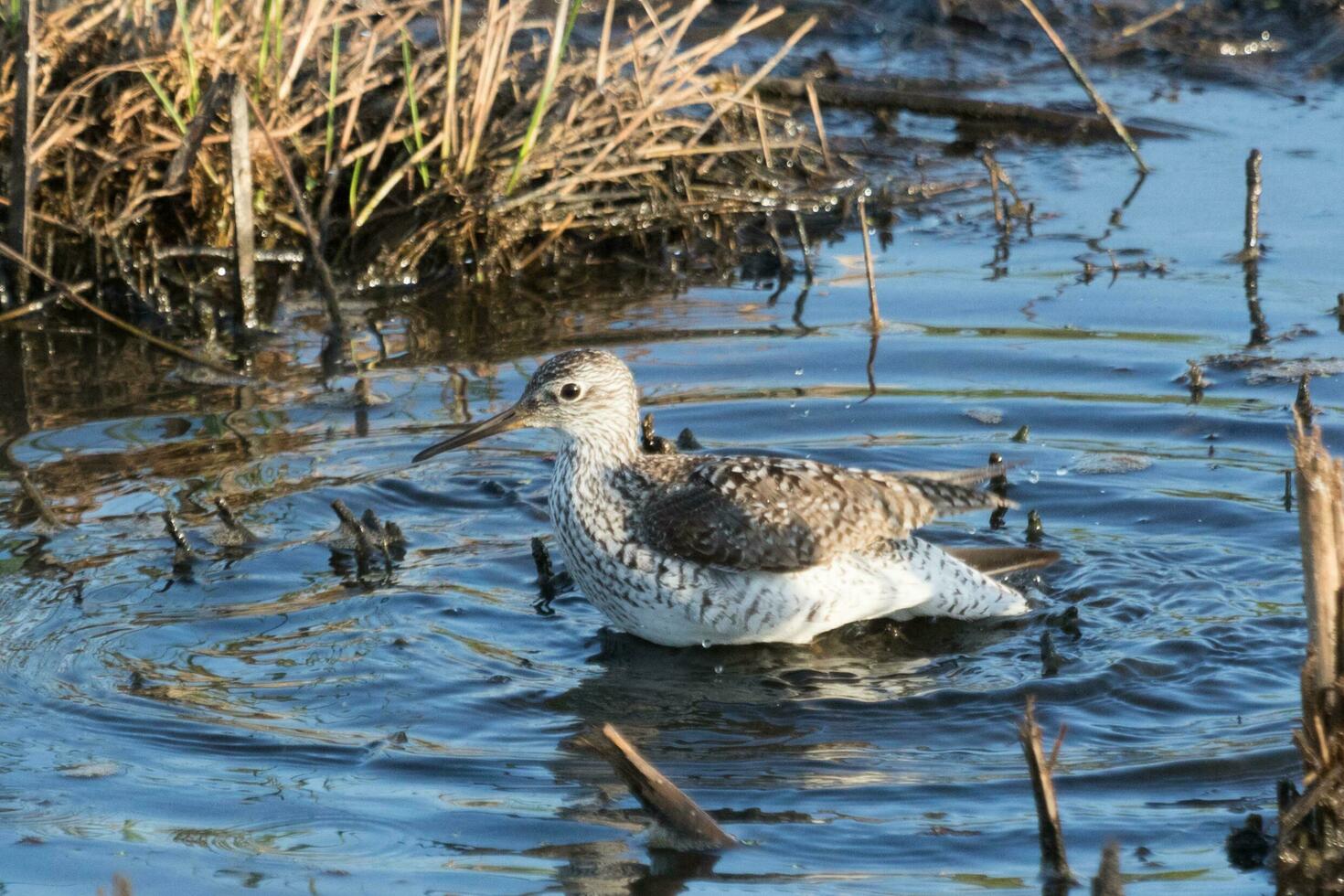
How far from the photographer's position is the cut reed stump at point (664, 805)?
4230 mm

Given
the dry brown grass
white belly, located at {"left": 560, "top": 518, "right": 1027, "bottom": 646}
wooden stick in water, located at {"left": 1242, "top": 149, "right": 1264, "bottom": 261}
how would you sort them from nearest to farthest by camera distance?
1. white belly, located at {"left": 560, "top": 518, "right": 1027, "bottom": 646}
2. the dry brown grass
3. wooden stick in water, located at {"left": 1242, "top": 149, "right": 1264, "bottom": 261}

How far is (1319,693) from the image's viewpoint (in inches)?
164

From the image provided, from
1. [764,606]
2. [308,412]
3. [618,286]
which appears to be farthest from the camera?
[618,286]

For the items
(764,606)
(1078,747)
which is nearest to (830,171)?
(764,606)

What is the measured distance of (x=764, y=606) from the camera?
594 cm

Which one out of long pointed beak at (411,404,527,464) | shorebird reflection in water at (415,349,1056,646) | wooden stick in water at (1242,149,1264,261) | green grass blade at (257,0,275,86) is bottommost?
shorebird reflection in water at (415,349,1056,646)

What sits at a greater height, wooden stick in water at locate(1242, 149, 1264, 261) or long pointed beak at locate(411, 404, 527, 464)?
wooden stick in water at locate(1242, 149, 1264, 261)

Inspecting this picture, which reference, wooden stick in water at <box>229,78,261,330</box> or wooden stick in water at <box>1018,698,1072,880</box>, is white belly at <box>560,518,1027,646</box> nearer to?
wooden stick in water at <box>1018,698,1072,880</box>

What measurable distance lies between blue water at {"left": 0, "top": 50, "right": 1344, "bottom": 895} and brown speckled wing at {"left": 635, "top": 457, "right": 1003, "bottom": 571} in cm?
42

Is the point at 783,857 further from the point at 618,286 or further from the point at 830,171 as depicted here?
the point at 830,171

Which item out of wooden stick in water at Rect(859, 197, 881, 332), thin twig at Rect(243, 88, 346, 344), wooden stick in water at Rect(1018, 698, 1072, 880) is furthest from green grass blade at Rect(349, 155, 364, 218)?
wooden stick in water at Rect(1018, 698, 1072, 880)

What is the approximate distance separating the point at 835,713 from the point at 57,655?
2539mm

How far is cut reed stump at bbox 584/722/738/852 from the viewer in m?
4.23

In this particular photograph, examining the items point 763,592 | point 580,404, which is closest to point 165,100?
point 580,404
